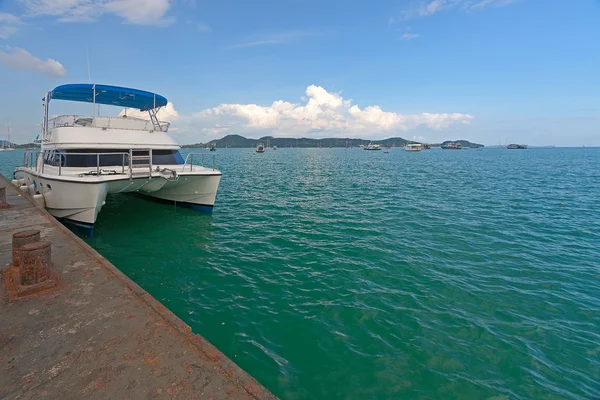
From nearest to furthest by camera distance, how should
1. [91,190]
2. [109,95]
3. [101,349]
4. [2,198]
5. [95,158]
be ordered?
[101,349]
[91,190]
[2,198]
[95,158]
[109,95]

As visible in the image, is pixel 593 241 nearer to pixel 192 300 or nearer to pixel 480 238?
pixel 480 238

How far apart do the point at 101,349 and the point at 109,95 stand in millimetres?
13451

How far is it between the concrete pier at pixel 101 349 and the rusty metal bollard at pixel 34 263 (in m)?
0.01

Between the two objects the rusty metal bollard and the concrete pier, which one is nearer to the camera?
the concrete pier

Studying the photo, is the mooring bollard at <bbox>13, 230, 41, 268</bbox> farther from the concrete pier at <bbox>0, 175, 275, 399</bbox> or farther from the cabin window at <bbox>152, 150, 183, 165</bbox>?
the cabin window at <bbox>152, 150, 183, 165</bbox>

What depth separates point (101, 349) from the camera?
325 centimetres

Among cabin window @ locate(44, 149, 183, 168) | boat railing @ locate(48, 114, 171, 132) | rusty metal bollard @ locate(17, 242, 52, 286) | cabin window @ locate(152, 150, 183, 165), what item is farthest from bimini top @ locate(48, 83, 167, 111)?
rusty metal bollard @ locate(17, 242, 52, 286)

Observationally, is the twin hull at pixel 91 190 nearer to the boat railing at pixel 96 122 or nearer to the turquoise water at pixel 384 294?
the turquoise water at pixel 384 294

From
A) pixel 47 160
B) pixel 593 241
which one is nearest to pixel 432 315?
pixel 593 241

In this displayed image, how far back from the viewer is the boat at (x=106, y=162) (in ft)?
32.7

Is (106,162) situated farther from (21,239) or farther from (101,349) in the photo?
(101,349)

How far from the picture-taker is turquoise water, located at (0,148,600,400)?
448 centimetres

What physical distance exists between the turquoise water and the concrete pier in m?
1.56

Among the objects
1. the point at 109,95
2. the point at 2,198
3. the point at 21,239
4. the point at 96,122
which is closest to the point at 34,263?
the point at 21,239
